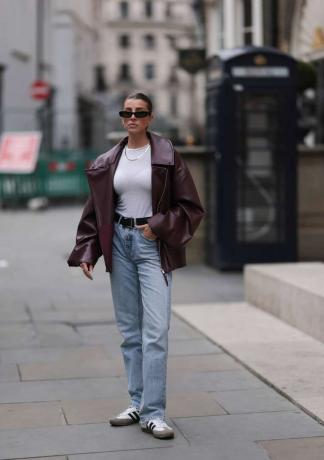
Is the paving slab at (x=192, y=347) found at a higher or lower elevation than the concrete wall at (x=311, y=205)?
lower

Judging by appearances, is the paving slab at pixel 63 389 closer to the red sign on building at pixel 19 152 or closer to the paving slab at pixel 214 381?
the paving slab at pixel 214 381

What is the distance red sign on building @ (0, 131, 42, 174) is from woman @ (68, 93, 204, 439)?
702 inches

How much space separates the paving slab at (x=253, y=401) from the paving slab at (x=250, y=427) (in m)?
0.11

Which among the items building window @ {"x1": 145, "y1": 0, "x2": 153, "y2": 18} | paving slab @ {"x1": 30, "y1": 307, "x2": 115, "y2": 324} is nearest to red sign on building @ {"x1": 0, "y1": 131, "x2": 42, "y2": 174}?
paving slab @ {"x1": 30, "y1": 307, "x2": 115, "y2": 324}

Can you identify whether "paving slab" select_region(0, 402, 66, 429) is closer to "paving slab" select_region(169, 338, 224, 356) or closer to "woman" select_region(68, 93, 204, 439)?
"woman" select_region(68, 93, 204, 439)

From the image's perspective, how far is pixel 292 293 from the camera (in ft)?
26.2

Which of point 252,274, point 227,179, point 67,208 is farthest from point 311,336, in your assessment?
point 67,208

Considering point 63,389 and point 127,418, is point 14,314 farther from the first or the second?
point 127,418

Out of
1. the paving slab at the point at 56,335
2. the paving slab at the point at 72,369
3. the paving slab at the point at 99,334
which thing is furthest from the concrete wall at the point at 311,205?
the paving slab at the point at 72,369

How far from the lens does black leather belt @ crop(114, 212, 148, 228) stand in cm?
501

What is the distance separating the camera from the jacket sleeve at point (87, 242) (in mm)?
5141

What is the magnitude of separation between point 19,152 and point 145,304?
18546 mm

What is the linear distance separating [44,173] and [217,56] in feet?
42.4

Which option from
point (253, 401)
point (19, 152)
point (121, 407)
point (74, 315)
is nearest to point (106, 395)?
point (121, 407)
